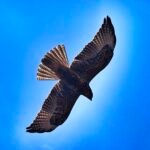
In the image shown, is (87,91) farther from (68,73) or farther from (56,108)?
(56,108)

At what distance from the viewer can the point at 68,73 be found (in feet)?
41.3

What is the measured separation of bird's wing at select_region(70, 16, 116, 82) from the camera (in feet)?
40.8

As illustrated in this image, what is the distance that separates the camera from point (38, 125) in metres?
13.1

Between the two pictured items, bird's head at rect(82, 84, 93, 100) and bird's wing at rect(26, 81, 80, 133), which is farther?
bird's wing at rect(26, 81, 80, 133)

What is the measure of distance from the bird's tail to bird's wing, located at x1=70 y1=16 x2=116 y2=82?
0.33m

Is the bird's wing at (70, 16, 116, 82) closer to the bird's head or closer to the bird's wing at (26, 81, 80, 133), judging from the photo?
the bird's head

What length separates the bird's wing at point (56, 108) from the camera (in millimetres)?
13066

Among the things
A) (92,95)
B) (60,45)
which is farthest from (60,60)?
(92,95)

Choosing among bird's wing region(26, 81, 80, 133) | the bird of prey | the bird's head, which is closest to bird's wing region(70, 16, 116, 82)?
the bird of prey

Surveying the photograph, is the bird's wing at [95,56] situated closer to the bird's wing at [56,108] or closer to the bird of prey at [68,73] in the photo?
the bird of prey at [68,73]

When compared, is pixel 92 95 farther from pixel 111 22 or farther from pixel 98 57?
pixel 111 22

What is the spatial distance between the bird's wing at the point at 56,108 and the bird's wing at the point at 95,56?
62 centimetres

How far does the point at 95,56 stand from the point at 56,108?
1.64m

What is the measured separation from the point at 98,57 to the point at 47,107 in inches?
69.6
